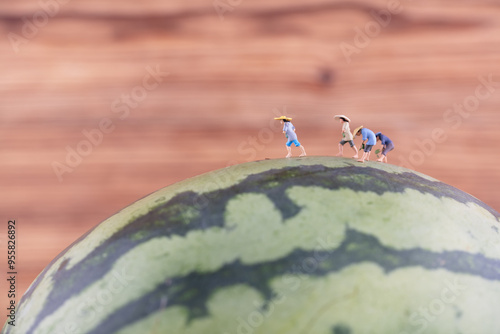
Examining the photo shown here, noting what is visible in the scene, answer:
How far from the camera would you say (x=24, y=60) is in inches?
59.6

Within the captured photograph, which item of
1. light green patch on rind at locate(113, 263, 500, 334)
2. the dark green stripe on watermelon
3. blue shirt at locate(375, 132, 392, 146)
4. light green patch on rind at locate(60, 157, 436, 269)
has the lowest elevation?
light green patch on rind at locate(113, 263, 500, 334)

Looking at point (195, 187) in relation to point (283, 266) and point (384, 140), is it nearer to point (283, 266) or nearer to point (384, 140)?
point (283, 266)

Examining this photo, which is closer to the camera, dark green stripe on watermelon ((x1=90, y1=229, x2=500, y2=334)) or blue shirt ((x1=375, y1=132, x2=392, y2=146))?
dark green stripe on watermelon ((x1=90, y1=229, x2=500, y2=334))

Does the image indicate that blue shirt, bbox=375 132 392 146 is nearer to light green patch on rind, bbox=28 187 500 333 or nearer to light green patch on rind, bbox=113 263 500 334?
light green patch on rind, bbox=28 187 500 333

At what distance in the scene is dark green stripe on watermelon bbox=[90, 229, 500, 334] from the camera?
617 mm

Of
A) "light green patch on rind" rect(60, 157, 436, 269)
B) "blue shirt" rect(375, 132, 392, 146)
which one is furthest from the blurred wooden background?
"light green patch on rind" rect(60, 157, 436, 269)

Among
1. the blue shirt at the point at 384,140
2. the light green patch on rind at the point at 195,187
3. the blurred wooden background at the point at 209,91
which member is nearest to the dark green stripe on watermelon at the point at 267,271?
the light green patch on rind at the point at 195,187

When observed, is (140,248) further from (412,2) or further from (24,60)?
(412,2)

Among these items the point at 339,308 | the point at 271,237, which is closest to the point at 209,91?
the point at 271,237

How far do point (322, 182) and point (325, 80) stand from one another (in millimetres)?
819

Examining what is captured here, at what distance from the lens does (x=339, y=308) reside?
0.60 meters

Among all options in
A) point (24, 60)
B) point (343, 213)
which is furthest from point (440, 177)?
point (24, 60)

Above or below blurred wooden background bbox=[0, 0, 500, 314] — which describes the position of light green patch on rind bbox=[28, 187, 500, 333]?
below

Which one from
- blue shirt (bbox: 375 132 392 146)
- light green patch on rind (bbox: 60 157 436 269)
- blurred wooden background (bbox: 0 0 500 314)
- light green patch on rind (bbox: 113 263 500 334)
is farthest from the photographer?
blurred wooden background (bbox: 0 0 500 314)
